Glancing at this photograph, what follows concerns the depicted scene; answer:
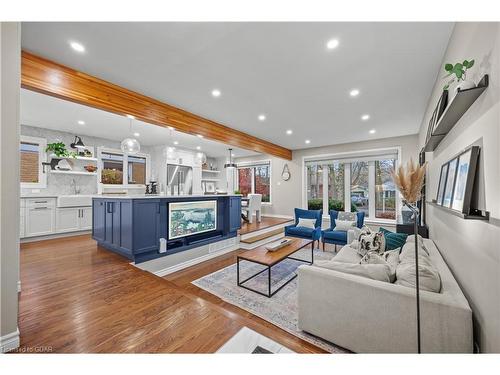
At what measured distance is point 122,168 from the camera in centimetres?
609

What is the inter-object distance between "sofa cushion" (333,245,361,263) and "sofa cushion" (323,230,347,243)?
120 cm

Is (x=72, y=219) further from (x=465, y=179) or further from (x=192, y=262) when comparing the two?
(x=465, y=179)

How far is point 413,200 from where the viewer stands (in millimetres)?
1432

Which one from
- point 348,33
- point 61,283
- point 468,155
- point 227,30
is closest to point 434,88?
point 348,33

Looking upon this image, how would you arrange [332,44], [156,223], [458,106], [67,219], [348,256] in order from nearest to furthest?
[458,106] < [332,44] < [348,256] < [156,223] < [67,219]

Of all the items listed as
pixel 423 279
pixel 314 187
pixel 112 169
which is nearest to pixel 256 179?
pixel 314 187

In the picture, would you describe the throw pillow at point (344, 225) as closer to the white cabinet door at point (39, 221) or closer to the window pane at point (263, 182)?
the window pane at point (263, 182)

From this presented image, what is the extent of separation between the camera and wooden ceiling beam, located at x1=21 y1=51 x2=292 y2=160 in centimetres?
211

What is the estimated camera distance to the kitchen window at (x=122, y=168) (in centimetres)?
571

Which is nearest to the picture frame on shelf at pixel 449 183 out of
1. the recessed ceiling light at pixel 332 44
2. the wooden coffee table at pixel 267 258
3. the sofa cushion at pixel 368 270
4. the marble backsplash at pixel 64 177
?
the sofa cushion at pixel 368 270

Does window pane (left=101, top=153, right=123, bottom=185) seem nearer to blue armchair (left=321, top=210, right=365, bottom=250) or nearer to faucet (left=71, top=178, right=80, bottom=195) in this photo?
faucet (left=71, top=178, right=80, bottom=195)

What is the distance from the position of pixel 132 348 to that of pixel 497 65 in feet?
8.72

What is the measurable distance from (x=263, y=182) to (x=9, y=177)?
6964mm
